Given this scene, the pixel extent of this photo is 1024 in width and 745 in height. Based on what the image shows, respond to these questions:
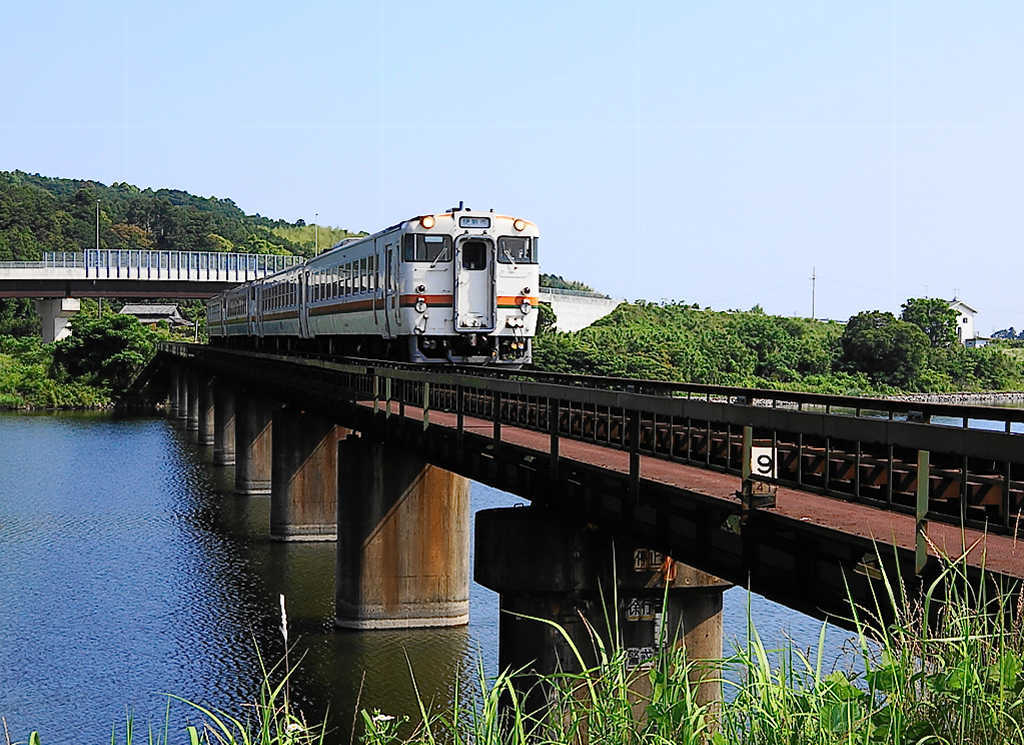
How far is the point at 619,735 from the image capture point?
5.87 metres

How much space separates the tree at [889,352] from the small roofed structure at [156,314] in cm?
9865

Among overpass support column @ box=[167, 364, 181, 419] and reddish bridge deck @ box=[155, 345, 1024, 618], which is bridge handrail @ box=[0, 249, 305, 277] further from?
reddish bridge deck @ box=[155, 345, 1024, 618]

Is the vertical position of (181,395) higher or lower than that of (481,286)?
lower

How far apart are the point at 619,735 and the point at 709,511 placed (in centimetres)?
431

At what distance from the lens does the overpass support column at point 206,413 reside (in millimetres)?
62906

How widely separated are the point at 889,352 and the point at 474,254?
53800 millimetres

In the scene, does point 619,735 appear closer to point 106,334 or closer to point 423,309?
point 423,309

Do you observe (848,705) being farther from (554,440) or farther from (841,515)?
(554,440)

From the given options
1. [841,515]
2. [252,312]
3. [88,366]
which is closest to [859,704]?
[841,515]

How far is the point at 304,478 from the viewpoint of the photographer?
3272 cm

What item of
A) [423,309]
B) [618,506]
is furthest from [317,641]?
[618,506]

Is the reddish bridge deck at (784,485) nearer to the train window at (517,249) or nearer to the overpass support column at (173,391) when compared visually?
the train window at (517,249)

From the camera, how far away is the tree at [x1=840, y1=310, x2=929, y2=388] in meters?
71.4

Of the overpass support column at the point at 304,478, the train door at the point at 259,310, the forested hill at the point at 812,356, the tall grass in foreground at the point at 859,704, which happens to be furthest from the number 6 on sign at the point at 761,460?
the forested hill at the point at 812,356
